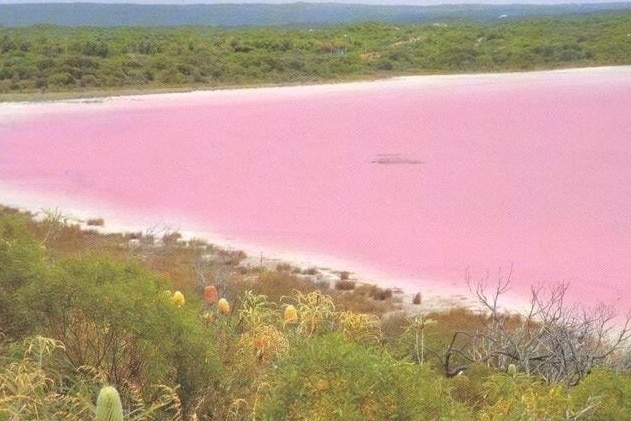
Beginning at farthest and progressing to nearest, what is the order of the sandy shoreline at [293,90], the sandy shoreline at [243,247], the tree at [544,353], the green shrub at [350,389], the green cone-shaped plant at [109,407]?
the sandy shoreline at [293,90] → the sandy shoreline at [243,247] → the tree at [544,353] → the green shrub at [350,389] → the green cone-shaped plant at [109,407]

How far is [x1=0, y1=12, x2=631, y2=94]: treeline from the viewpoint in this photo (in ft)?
122

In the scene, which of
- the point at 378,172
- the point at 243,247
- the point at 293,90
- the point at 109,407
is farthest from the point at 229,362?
the point at 293,90

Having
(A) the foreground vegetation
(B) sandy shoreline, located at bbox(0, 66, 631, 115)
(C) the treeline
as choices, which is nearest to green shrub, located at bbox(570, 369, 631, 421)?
(A) the foreground vegetation

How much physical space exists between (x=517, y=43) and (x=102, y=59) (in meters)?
21.3

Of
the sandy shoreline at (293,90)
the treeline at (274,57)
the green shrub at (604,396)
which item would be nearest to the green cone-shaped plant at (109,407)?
the green shrub at (604,396)

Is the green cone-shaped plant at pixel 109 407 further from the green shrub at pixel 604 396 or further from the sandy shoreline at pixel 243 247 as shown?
the sandy shoreline at pixel 243 247

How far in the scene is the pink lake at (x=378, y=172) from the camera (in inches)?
539

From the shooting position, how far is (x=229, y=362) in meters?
4.94

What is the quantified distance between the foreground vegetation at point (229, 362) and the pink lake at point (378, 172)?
19.2 ft

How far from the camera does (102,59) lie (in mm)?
39469

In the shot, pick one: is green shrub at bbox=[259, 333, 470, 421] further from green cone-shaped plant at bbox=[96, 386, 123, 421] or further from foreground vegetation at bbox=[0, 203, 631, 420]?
green cone-shaped plant at bbox=[96, 386, 123, 421]

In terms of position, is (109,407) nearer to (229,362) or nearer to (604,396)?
(229,362)

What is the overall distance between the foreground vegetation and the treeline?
3033cm

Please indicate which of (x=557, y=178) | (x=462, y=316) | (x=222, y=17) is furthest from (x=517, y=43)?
(x=222, y=17)
